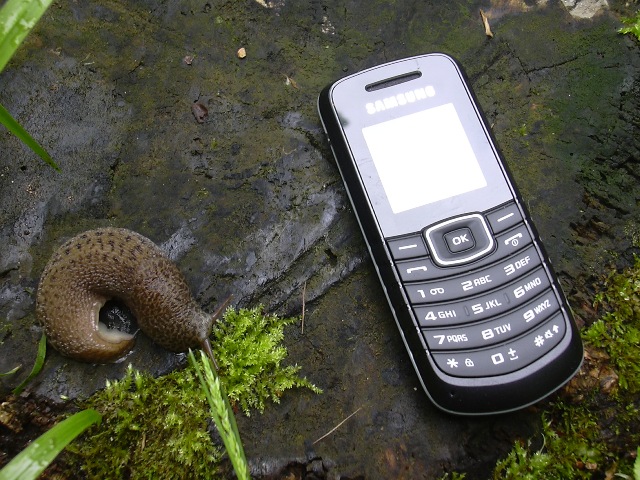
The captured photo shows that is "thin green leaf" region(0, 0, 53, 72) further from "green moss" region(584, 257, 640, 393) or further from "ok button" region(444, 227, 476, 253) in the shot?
"green moss" region(584, 257, 640, 393)

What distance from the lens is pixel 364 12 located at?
1.99 meters

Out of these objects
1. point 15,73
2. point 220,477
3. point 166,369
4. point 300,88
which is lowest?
point 220,477

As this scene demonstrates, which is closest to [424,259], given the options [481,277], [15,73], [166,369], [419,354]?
[481,277]

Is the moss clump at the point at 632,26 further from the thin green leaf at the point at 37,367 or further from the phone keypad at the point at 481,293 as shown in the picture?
the thin green leaf at the point at 37,367

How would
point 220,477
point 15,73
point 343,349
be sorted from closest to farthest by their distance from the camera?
point 220,477
point 343,349
point 15,73

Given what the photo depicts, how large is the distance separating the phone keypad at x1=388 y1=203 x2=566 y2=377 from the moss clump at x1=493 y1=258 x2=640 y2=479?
172 mm

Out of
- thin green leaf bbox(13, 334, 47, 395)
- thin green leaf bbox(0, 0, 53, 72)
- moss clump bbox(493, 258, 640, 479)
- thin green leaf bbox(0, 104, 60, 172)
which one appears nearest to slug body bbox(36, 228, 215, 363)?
thin green leaf bbox(13, 334, 47, 395)


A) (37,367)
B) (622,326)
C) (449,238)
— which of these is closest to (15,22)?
(37,367)

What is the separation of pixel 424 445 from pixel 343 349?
1.17ft

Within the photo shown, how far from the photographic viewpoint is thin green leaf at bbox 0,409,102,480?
137 centimetres

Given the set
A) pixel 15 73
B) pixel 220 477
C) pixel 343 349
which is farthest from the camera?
pixel 15 73

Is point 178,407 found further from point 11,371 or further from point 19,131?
point 19,131

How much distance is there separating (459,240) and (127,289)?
108 cm

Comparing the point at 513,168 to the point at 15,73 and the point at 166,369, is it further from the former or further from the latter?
the point at 15,73
